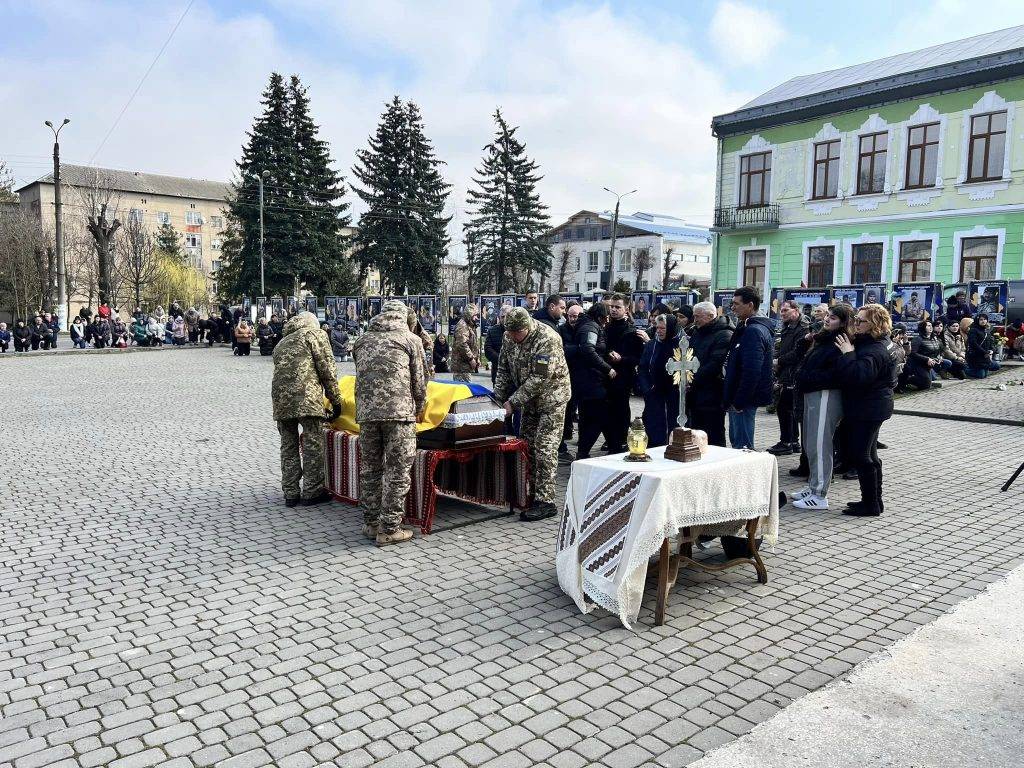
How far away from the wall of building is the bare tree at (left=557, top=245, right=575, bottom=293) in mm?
51056

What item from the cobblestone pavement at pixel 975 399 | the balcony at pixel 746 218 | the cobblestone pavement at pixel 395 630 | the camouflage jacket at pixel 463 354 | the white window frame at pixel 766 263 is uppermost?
the balcony at pixel 746 218

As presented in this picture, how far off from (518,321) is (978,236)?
957 inches

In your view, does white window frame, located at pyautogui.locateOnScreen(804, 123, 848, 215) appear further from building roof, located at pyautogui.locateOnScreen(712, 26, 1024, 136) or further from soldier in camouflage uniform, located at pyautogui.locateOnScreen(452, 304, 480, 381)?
soldier in camouflage uniform, located at pyautogui.locateOnScreen(452, 304, 480, 381)

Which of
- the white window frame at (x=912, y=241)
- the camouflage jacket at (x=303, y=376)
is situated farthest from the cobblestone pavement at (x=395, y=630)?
the white window frame at (x=912, y=241)

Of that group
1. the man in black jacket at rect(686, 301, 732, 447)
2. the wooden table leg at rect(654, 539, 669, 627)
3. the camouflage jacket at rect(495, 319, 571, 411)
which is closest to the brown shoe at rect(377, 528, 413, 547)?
the camouflage jacket at rect(495, 319, 571, 411)

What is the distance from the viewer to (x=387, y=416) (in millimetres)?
5949

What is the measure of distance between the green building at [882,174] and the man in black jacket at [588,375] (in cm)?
2166

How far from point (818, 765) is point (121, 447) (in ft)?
31.8

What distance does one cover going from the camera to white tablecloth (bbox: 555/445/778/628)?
4.39 m

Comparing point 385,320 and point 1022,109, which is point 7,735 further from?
point 1022,109

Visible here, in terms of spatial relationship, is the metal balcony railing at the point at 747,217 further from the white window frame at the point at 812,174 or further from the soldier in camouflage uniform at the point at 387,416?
the soldier in camouflage uniform at the point at 387,416

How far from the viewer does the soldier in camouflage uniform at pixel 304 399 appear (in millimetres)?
7113

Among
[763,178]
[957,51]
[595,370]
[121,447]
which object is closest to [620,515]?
[595,370]

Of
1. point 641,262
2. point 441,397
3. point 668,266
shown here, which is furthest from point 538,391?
point 641,262
